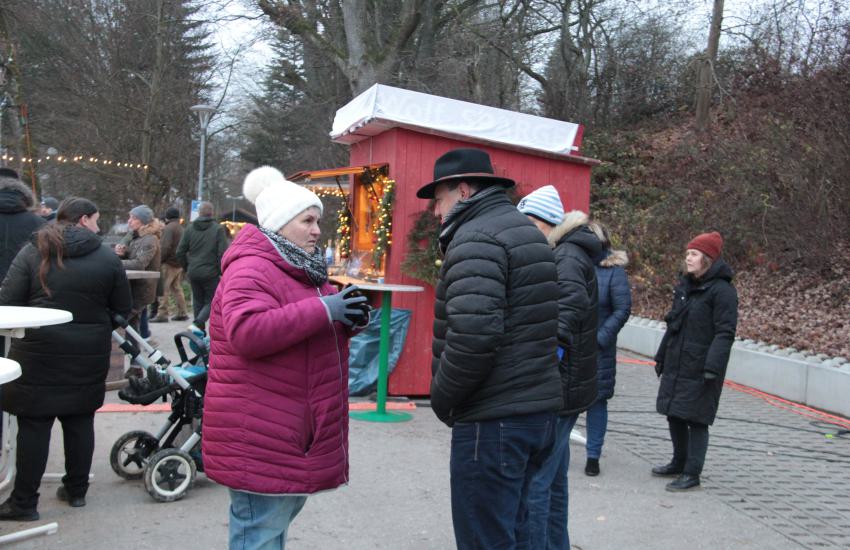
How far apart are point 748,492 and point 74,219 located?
4.89 metres

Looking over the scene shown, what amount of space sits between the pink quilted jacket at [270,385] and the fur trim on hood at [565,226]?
1.78 meters

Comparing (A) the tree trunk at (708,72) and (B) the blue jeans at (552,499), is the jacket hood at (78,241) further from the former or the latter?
(A) the tree trunk at (708,72)

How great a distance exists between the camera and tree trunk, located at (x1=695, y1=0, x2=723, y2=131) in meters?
19.5

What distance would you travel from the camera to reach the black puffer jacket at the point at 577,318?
4.11m

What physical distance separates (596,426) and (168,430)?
3.01 metres

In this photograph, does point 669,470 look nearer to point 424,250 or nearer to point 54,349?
point 424,250

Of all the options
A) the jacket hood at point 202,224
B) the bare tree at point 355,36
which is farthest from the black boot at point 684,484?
the bare tree at point 355,36

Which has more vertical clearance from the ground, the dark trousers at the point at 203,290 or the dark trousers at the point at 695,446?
the dark trousers at the point at 203,290

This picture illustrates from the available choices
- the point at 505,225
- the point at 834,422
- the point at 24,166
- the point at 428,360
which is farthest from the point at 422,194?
the point at 24,166

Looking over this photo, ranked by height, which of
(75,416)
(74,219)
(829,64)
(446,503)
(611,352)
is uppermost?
(829,64)

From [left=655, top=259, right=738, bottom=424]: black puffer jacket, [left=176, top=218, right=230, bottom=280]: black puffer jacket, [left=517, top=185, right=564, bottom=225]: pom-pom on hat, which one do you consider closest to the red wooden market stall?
[left=655, top=259, right=738, bottom=424]: black puffer jacket

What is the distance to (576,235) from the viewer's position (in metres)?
4.36

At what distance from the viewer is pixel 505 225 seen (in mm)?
3066

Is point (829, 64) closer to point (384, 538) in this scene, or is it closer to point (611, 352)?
point (611, 352)
